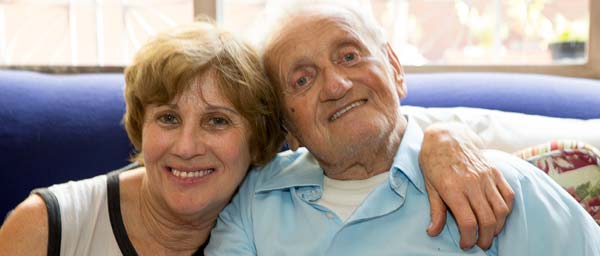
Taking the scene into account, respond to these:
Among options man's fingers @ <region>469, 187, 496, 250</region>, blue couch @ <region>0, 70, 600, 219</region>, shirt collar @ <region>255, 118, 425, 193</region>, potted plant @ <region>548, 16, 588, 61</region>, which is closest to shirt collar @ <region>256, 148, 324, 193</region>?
shirt collar @ <region>255, 118, 425, 193</region>

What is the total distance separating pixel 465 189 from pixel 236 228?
2.03 feet

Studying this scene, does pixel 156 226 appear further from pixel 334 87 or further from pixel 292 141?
pixel 334 87

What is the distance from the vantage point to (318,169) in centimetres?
188

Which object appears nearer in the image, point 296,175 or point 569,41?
point 296,175

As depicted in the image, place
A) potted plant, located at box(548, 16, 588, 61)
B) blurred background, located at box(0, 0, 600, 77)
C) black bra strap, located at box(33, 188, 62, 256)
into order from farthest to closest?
blurred background, located at box(0, 0, 600, 77), potted plant, located at box(548, 16, 588, 61), black bra strap, located at box(33, 188, 62, 256)

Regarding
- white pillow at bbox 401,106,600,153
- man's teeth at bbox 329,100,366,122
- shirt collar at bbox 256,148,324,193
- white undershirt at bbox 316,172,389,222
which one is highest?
man's teeth at bbox 329,100,366,122

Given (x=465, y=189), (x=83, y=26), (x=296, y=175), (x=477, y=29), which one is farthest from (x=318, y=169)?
(x=83, y=26)

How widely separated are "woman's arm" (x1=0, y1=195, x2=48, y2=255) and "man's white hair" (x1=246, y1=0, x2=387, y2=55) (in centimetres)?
75

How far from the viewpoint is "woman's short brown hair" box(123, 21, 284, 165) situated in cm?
167

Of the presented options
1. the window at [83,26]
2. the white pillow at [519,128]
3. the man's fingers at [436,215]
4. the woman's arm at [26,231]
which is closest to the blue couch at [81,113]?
the white pillow at [519,128]

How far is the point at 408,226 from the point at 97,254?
0.85 meters

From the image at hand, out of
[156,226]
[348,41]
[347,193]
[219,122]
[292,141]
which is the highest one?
[348,41]

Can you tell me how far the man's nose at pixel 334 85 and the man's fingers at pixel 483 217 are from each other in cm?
41

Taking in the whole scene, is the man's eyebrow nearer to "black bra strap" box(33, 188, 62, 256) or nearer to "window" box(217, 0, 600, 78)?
"black bra strap" box(33, 188, 62, 256)
